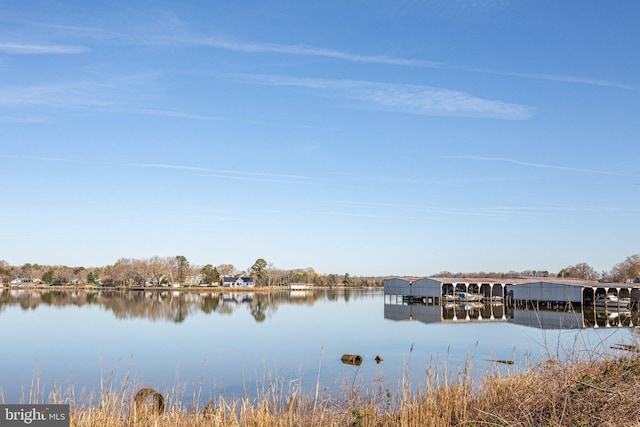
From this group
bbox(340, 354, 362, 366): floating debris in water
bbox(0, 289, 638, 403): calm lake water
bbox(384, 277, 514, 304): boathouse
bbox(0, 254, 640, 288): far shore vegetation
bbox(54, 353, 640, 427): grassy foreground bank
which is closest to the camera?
bbox(54, 353, 640, 427): grassy foreground bank

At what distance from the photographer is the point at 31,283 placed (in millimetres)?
113625

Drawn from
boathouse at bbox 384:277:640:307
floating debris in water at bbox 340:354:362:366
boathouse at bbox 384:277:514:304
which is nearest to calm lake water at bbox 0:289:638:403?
floating debris in water at bbox 340:354:362:366

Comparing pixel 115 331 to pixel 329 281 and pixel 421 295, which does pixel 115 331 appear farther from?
pixel 329 281

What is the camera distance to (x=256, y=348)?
76.0 ft

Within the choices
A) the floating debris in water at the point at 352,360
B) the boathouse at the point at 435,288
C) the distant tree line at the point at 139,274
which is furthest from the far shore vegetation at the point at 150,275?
the floating debris in water at the point at 352,360

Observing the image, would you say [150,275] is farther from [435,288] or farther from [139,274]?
[435,288]

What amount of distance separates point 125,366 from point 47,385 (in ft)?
11.2
